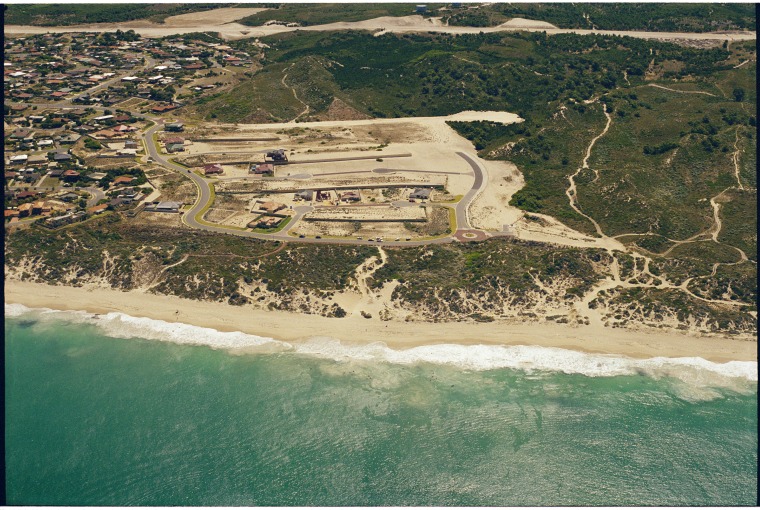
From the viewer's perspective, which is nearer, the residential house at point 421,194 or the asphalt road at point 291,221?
the asphalt road at point 291,221

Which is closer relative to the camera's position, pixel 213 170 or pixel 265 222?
pixel 265 222

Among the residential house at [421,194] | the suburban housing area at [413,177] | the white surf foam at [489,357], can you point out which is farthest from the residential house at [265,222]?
the residential house at [421,194]

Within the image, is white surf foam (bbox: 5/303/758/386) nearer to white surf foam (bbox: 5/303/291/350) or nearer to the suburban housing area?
white surf foam (bbox: 5/303/291/350)

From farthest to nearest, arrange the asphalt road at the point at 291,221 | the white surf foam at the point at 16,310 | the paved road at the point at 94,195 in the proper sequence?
1. the paved road at the point at 94,195
2. the asphalt road at the point at 291,221
3. the white surf foam at the point at 16,310

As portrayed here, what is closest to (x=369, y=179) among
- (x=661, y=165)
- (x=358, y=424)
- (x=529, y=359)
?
(x=529, y=359)

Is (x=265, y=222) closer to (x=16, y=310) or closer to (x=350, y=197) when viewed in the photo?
(x=350, y=197)

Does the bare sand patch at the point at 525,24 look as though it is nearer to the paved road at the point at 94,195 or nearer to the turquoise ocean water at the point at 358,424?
the paved road at the point at 94,195
